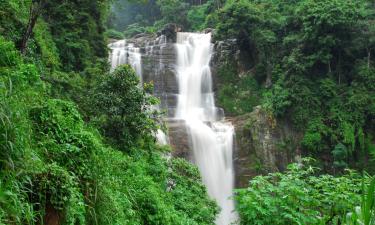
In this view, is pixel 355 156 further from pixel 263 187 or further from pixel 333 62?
pixel 263 187

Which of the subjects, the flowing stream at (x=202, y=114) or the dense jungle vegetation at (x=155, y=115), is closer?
the dense jungle vegetation at (x=155, y=115)

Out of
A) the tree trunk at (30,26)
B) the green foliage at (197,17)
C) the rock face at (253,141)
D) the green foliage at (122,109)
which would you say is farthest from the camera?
the green foliage at (197,17)

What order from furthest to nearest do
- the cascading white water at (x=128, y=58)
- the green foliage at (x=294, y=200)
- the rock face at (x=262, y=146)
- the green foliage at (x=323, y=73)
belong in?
1. the cascading white water at (x=128, y=58)
2. the green foliage at (x=323, y=73)
3. the rock face at (x=262, y=146)
4. the green foliage at (x=294, y=200)

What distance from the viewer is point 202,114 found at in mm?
23250

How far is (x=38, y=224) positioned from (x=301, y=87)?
64.1 feet

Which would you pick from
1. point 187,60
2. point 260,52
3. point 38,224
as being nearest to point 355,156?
point 260,52

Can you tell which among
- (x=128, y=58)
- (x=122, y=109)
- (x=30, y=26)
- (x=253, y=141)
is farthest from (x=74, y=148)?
(x=128, y=58)

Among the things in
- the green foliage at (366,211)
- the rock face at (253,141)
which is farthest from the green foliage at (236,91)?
the green foliage at (366,211)

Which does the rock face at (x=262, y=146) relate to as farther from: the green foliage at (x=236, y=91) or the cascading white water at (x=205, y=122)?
the green foliage at (x=236, y=91)

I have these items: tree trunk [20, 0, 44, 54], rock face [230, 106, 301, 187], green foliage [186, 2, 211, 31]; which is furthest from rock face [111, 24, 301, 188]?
green foliage [186, 2, 211, 31]

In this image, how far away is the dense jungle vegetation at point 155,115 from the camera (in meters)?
3.83

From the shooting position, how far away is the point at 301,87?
70.8 ft

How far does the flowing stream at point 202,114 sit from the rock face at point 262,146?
20.0 inches

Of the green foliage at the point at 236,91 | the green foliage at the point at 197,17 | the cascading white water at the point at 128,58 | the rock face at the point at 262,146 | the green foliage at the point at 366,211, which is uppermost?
the green foliage at the point at 197,17
